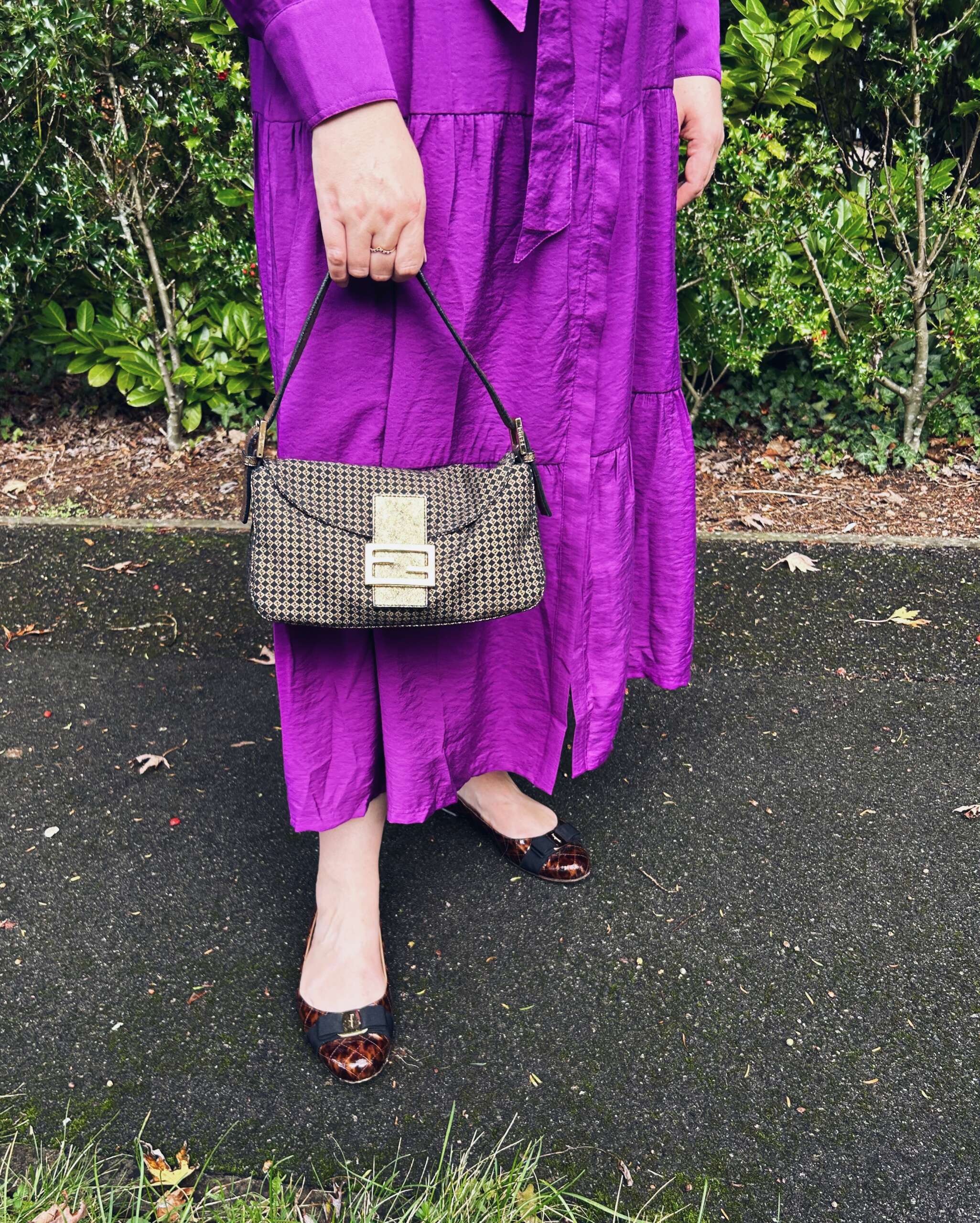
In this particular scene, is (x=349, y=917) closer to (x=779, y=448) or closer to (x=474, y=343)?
(x=474, y=343)

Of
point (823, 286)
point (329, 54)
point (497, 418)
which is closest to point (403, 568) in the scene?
point (497, 418)

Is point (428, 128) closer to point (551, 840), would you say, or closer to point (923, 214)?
point (551, 840)

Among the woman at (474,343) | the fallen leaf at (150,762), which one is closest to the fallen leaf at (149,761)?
the fallen leaf at (150,762)

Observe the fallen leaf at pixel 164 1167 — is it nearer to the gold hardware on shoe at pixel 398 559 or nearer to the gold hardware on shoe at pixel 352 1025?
the gold hardware on shoe at pixel 352 1025

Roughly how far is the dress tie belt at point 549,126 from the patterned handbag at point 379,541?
0.20m

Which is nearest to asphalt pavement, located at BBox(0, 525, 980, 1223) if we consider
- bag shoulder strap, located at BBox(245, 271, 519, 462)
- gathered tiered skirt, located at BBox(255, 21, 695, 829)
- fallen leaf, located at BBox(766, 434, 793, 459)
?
gathered tiered skirt, located at BBox(255, 21, 695, 829)

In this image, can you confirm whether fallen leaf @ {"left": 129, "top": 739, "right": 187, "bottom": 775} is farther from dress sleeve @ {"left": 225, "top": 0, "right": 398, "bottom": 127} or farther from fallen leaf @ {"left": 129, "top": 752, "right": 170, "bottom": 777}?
dress sleeve @ {"left": 225, "top": 0, "right": 398, "bottom": 127}

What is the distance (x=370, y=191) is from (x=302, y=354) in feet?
0.88

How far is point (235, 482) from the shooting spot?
154 inches

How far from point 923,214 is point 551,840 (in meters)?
3.01

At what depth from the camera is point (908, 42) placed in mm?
3504

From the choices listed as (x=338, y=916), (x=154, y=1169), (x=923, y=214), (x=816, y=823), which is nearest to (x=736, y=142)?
(x=923, y=214)

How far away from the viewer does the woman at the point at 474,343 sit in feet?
3.97

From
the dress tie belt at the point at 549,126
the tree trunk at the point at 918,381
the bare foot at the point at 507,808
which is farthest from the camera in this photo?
the tree trunk at the point at 918,381
